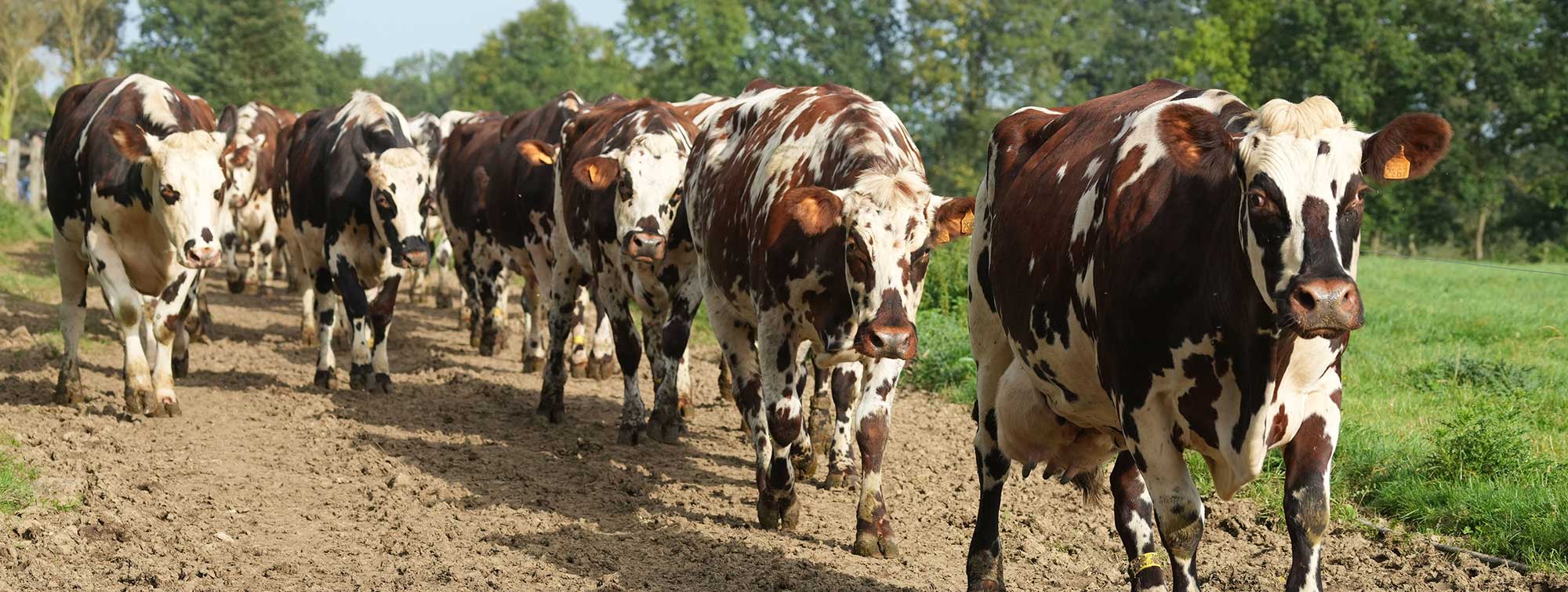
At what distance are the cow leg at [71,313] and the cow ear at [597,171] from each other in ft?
12.2

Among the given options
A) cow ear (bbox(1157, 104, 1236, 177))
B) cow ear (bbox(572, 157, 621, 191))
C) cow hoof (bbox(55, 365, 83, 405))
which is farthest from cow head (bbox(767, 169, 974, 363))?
cow hoof (bbox(55, 365, 83, 405))

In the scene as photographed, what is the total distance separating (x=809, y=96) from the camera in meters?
7.94

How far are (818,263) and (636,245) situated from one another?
2171 millimetres

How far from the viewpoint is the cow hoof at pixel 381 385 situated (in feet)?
36.2

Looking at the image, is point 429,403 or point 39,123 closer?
point 429,403

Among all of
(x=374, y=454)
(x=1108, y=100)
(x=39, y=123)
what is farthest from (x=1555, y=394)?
(x=39, y=123)

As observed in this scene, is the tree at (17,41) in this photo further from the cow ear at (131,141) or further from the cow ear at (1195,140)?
the cow ear at (1195,140)

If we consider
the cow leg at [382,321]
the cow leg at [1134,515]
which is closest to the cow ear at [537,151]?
the cow leg at [382,321]

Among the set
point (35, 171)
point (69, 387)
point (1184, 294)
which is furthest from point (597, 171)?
point (35, 171)

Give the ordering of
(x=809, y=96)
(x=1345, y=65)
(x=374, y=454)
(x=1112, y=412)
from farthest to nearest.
A: (x=1345, y=65), (x=374, y=454), (x=809, y=96), (x=1112, y=412)

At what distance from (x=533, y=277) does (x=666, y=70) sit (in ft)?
177

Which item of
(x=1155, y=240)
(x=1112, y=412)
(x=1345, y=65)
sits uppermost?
(x=1345, y=65)

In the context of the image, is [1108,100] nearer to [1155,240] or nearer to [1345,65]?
[1155,240]

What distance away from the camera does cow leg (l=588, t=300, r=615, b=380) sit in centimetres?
1219
